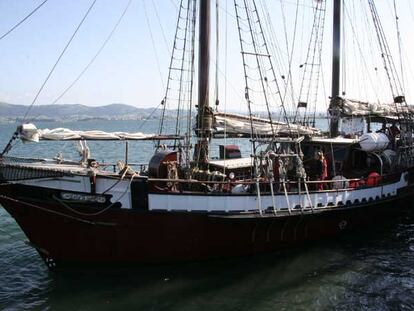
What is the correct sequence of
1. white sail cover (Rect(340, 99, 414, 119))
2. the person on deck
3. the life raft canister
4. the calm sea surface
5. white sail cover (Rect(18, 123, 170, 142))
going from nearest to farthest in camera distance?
the calm sea surface
white sail cover (Rect(18, 123, 170, 142))
the person on deck
the life raft canister
white sail cover (Rect(340, 99, 414, 119))

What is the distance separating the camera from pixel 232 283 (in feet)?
40.9

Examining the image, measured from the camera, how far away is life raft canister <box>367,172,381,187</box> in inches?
637

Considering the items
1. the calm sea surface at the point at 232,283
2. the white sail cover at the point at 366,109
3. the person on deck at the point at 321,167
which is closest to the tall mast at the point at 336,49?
the white sail cover at the point at 366,109

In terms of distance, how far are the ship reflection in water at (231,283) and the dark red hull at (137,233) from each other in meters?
0.43

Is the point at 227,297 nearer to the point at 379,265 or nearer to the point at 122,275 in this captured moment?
the point at 122,275

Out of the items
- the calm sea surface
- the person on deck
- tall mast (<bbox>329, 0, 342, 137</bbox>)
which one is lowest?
the calm sea surface

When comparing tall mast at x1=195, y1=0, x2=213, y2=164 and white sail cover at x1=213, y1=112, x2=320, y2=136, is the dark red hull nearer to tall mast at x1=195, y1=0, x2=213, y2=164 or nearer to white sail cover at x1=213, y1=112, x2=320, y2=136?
tall mast at x1=195, y1=0, x2=213, y2=164

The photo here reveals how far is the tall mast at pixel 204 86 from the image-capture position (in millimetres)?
15055

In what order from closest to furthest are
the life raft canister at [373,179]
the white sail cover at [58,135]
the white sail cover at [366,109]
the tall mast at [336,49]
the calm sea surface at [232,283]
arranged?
the calm sea surface at [232,283] → the white sail cover at [58,135] → the life raft canister at [373,179] → the white sail cover at [366,109] → the tall mast at [336,49]

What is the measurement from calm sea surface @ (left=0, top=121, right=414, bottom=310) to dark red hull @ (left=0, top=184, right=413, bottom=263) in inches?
17.6

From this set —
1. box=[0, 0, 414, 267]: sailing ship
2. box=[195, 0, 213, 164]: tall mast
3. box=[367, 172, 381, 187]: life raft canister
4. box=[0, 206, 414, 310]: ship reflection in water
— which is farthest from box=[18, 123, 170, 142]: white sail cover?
box=[367, 172, 381, 187]: life raft canister

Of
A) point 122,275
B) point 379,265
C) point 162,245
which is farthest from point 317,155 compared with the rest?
point 122,275

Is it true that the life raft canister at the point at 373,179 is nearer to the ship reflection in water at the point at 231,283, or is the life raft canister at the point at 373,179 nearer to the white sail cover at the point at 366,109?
the ship reflection in water at the point at 231,283

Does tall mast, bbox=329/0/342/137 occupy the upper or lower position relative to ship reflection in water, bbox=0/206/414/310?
upper
